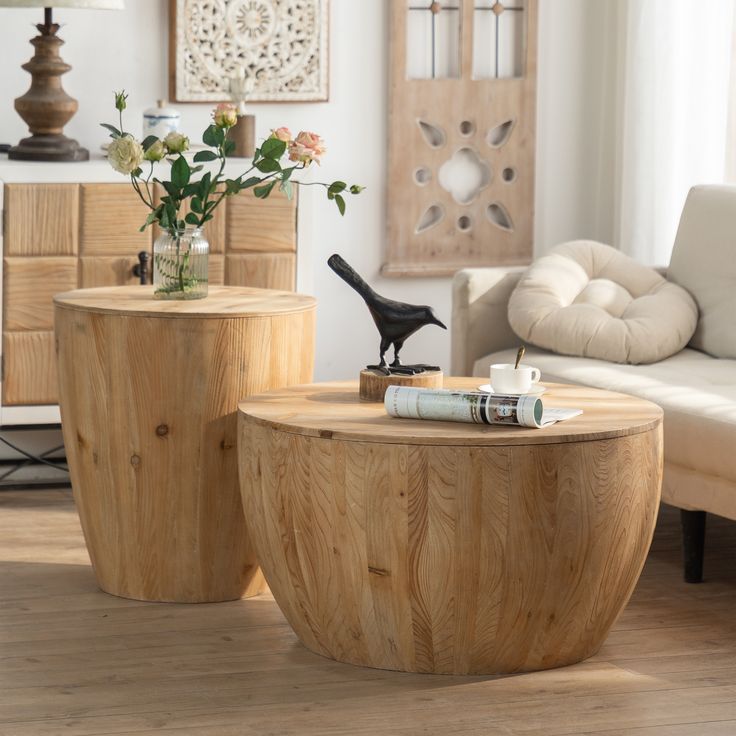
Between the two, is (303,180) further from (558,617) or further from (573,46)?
(558,617)

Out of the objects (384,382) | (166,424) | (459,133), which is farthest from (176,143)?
(459,133)

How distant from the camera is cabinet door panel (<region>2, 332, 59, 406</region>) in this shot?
12.0ft

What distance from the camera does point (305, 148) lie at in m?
2.89

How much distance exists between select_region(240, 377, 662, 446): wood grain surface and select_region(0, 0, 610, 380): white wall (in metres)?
1.39

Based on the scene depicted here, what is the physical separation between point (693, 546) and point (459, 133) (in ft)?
6.02

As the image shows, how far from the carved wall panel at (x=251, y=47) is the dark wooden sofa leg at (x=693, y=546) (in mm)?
1894

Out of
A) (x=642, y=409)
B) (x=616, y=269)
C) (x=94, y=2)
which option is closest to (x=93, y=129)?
(x=94, y=2)

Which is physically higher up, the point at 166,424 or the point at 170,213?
the point at 170,213

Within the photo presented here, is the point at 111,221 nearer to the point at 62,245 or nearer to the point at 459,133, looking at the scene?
the point at 62,245

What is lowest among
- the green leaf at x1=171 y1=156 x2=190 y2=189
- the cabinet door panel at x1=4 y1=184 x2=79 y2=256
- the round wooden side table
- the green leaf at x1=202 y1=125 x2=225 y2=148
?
the round wooden side table

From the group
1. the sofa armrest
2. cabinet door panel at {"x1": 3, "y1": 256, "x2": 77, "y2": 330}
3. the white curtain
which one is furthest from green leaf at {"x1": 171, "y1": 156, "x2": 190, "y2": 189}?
the white curtain

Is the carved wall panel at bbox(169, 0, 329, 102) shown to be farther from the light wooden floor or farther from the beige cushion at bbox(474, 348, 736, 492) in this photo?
the light wooden floor

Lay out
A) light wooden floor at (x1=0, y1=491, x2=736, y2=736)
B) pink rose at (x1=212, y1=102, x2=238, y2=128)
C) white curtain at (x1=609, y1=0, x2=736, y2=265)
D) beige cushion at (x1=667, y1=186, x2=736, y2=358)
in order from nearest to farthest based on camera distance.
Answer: light wooden floor at (x1=0, y1=491, x2=736, y2=736) < pink rose at (x1=212, y1=102, x2=238, y2=128) < beige cushion at (x1=667, y1=186, x2=736, y2=358) < white curtain at (x1=609, y1=0, x2=736, y2=265)

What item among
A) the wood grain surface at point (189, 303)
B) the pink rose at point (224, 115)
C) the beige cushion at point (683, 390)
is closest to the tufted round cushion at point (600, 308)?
the beige cushion at point (683, 390)
